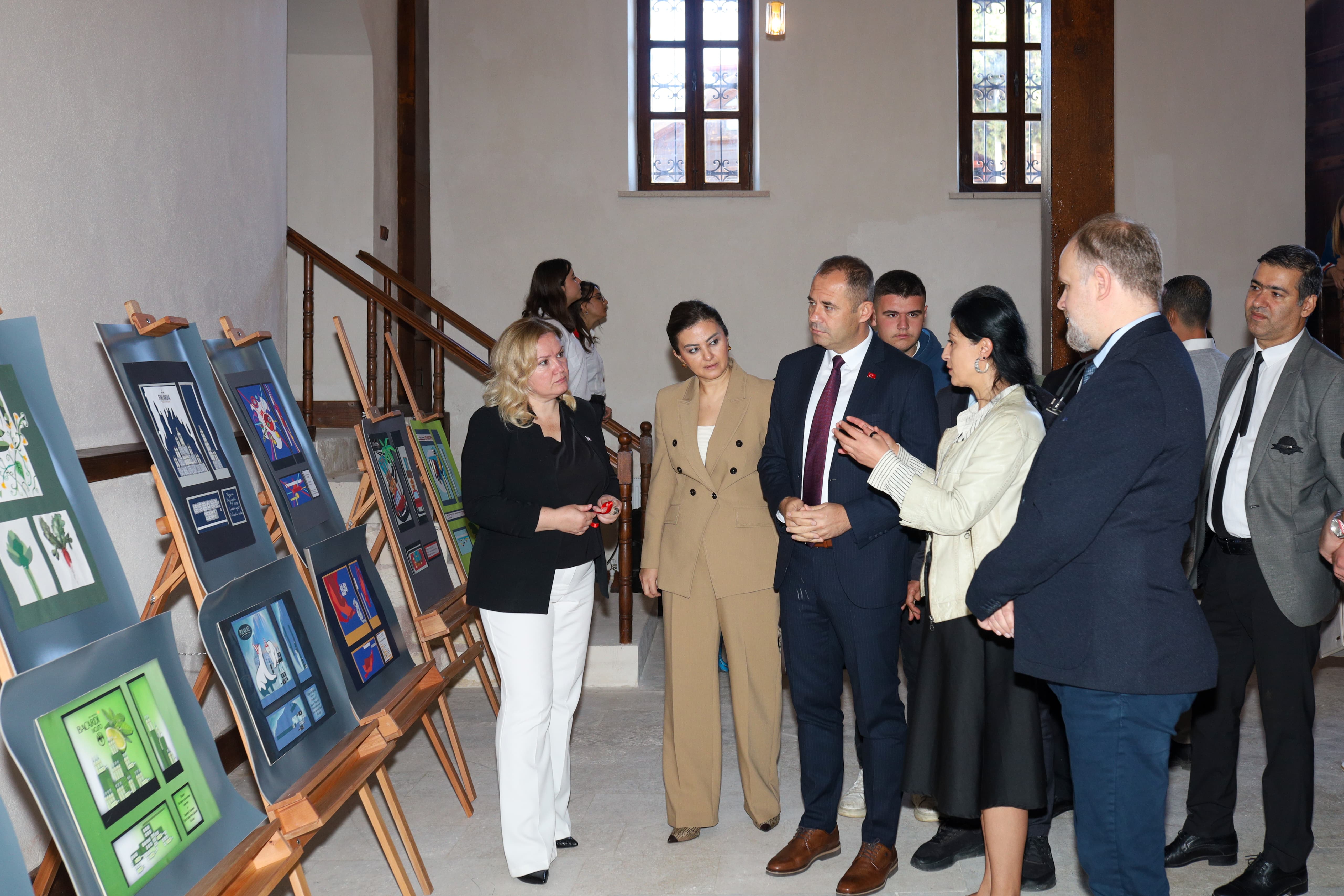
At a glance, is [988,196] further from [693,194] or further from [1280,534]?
[1280,534]

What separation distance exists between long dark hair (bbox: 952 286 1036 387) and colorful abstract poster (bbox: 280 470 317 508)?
1845 millimetres

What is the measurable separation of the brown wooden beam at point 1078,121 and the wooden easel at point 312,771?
2.75 meters

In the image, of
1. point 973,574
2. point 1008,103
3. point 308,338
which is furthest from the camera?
point 1008,103

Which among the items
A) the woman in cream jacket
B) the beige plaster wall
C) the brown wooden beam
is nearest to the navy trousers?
the woman in cream jacket

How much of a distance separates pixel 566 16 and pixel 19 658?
21.9 ft

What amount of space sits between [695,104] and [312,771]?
21.2 feet

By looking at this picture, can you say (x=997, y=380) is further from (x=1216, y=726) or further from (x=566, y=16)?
(x=566, y=16)

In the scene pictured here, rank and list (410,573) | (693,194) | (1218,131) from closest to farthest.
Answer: (410,573), (1218,131), (693,194)

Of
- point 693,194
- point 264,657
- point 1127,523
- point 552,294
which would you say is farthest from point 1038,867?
point 693,194

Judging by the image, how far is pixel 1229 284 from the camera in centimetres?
735

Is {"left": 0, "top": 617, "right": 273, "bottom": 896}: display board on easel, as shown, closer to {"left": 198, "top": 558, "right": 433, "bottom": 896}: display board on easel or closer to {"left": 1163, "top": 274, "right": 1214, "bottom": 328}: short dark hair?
{"left": 198, "top": 558, "right": 433, "bottom": 896}: display board on easel

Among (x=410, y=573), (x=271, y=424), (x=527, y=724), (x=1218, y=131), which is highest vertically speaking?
(x=1218, y=131)

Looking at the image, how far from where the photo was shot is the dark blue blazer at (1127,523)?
183 cm

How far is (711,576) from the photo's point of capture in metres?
3.01
